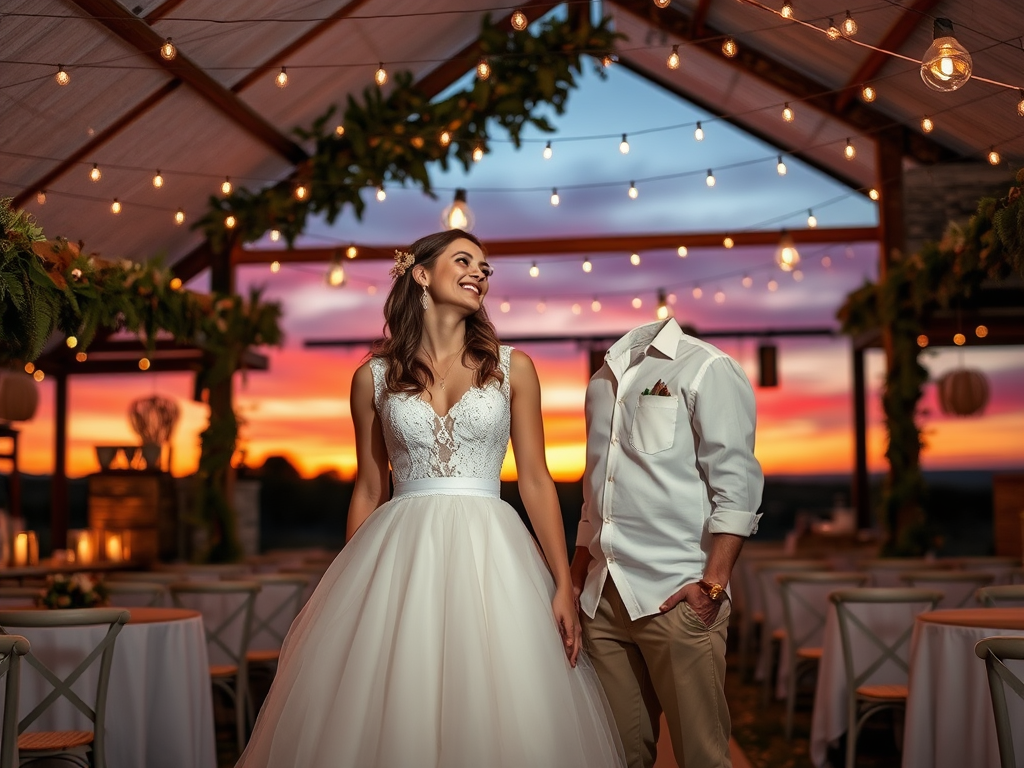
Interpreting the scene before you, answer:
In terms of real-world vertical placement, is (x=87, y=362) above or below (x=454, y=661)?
above

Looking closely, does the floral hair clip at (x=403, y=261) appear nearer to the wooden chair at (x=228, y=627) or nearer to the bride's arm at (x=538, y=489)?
the bride's arm at (x=538, y=489)

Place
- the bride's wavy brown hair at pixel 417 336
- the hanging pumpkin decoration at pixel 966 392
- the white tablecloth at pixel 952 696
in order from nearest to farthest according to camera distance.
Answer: the bride's wavy brown hair at pixel 417 336 → the white tablecloth at pixel 952 696 → the hanging pumpkin decoration at pixel 966 392

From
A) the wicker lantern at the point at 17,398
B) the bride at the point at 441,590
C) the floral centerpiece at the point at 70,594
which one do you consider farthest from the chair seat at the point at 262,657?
the wicker lantern at the point at 17,398

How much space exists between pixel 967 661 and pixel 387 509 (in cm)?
214

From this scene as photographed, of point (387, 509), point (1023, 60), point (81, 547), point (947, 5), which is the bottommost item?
point (81, 547)

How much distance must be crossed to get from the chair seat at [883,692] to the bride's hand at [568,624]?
2.66 metres

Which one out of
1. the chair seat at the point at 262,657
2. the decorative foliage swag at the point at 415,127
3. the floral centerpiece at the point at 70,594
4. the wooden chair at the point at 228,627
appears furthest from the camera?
the decorative foliage swag at the point at 415,127

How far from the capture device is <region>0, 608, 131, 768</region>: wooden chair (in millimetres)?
3812

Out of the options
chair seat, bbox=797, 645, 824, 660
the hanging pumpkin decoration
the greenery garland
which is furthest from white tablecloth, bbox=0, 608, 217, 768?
the hanging pumpkin decoration

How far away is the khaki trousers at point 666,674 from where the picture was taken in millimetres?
2592

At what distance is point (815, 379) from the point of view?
13984 millimetres

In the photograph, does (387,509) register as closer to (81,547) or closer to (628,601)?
(628,601)

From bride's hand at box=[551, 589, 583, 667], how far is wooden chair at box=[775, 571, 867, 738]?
3.47m

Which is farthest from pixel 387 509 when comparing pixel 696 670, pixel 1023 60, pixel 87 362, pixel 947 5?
pixel 87 362
